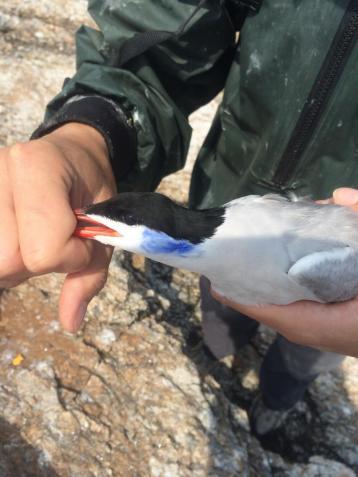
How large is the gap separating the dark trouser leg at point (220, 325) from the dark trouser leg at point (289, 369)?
0.22m

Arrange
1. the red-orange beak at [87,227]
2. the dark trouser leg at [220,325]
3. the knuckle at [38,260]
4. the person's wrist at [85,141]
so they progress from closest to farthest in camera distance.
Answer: the knuckle at [38,260] → the red-orange beak at [87,227] → the person's wrist at [85,141] → the dark trouser leg at [220,325]

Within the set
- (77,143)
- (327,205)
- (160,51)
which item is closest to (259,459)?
(327,205)

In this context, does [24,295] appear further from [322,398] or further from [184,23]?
[322,398]

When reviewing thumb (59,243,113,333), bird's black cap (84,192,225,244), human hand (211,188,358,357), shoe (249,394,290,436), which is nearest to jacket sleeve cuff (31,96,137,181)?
bird's black cap (84,192,225,244)

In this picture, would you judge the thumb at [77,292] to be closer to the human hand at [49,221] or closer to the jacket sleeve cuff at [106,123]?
the human hand at [49,221]

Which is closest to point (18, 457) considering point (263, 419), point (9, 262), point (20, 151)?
point (9, 262)

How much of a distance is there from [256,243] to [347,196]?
462mm

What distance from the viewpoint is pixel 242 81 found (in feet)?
6.50

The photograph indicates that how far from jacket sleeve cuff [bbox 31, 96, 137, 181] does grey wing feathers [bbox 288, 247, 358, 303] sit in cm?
76

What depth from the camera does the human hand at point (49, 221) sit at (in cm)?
127

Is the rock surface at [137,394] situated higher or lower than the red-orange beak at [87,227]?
lower

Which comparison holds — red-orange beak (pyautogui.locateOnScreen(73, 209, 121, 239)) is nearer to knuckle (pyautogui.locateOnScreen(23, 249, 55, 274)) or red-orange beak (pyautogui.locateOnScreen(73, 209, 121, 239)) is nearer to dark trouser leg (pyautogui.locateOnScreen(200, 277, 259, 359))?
knuckle (pyautogui.locateOnScreen(23, 249, 55, 274))

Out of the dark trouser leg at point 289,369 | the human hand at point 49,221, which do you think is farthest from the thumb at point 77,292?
the dark trouser leg at point 289,369

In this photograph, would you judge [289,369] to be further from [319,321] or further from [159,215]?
[159,215]
